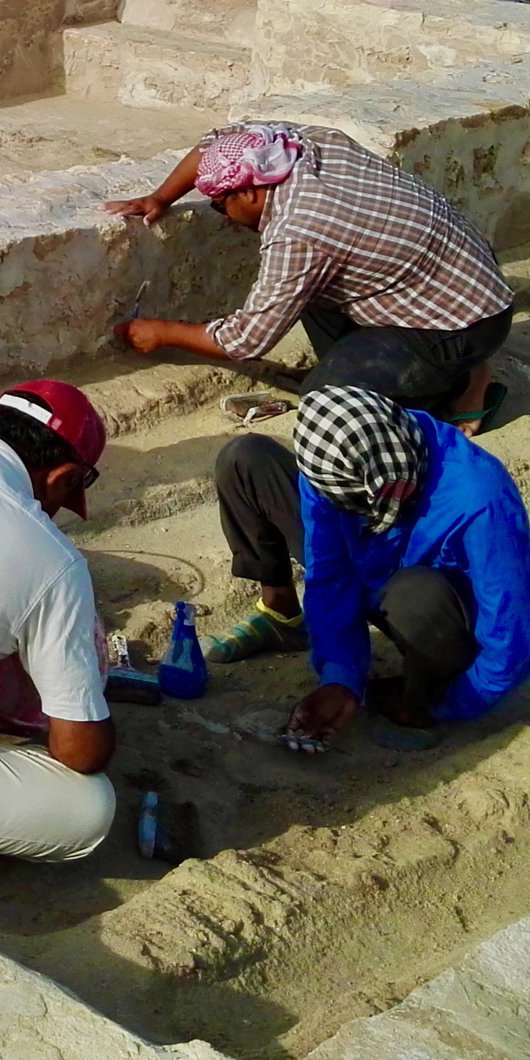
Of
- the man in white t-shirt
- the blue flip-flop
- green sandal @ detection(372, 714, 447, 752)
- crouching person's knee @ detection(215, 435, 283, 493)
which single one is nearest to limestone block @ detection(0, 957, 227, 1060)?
the man in white t-shirt

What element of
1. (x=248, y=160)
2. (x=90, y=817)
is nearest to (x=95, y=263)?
(x=248, y=160)

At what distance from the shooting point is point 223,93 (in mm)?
9594

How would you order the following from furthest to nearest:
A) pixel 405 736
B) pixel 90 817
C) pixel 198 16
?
1. pixel 198 16
2. pixel 405 736
3. pixel 90 817

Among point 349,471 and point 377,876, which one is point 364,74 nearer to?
point 349,471

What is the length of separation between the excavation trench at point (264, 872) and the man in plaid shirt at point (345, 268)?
967 millimetres

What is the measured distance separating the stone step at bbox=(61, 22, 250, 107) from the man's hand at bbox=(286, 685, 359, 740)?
21.9 feet

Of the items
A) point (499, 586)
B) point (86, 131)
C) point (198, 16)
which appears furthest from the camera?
point (198, 16)

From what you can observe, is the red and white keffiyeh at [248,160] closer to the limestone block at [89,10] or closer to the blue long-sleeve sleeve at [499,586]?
the blue long-sleeve sleeve at [499,586]

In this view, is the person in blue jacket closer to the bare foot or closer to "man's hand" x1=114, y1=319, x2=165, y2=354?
"man's hand" x1=114, y1=319, x2=165, y2=354

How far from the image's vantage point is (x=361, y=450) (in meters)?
3.35

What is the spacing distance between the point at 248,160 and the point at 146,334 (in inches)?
31.6

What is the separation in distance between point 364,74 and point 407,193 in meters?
3.67

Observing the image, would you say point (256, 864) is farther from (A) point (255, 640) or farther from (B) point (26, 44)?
(B) point (26, 44)

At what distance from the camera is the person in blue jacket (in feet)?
11.2
